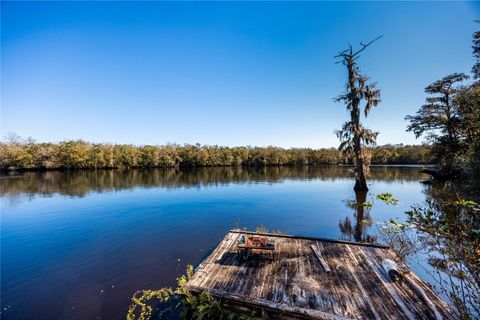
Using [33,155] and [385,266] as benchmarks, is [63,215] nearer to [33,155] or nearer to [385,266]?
[385,266]

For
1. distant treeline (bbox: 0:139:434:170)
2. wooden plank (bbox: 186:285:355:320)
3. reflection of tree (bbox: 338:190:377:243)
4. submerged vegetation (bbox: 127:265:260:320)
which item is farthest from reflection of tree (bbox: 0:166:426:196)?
wooden plank (bbox: 186:285:355:320)

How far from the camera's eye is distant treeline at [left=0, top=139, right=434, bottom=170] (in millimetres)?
58969

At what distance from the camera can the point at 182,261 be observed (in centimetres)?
793

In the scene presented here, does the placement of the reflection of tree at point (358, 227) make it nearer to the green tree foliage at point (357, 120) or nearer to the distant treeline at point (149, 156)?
the green tree foliage at point (357, 120)

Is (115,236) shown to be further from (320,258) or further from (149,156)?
(149,156)

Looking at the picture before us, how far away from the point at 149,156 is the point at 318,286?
74.0m

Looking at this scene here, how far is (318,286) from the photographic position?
186 inches

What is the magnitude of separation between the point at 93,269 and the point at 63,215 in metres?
10.1

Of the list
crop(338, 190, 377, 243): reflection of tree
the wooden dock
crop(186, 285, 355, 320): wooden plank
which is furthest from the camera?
crop(338, 190, 377, 243): reflection of tree

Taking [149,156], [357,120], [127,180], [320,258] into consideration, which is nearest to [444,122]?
[357,120]

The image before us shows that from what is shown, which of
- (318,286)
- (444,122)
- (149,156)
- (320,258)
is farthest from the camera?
(149,156)

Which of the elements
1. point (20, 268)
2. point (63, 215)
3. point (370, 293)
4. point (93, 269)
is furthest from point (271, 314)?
point (63, 215)

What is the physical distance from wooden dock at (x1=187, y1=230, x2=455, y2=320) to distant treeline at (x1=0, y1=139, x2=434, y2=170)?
5660 centimetres

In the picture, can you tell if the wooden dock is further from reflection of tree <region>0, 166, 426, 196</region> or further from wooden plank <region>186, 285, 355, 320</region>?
reflection of tree <region>0, 166, 426, 196</region>
